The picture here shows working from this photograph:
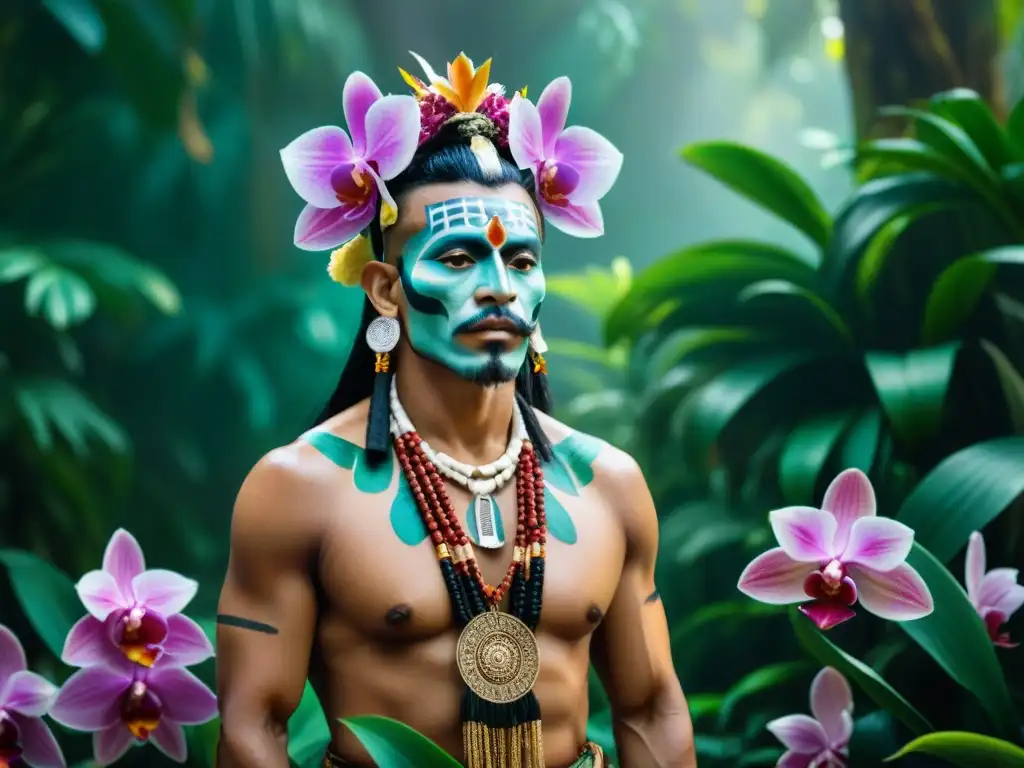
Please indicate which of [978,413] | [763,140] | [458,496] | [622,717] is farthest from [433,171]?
[763,140]

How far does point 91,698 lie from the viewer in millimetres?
1271

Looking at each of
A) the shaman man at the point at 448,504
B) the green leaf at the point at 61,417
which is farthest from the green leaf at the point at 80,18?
the shaman man at the point at 448,504

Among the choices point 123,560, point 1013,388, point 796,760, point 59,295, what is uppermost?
point 59,295

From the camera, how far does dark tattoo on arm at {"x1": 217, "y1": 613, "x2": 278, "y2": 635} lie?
1071 millimetres

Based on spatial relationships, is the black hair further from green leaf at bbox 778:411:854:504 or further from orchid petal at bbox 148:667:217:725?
green leaf at bbox 778:411:854:504

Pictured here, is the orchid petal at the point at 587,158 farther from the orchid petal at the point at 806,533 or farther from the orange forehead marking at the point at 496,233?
the orchid petal at the point at 806,533

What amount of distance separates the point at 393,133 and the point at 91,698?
2.26ft

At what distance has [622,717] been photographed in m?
1.21

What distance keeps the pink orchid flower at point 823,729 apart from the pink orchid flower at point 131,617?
0.72 metres

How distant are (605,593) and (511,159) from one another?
45 cm

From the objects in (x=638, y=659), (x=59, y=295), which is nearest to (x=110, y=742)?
(x=638, y=659)

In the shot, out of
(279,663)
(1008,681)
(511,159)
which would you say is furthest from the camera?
(1008,681)

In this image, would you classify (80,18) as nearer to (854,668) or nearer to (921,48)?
(921,48)

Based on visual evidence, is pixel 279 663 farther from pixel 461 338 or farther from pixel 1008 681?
pixel 1008 681
